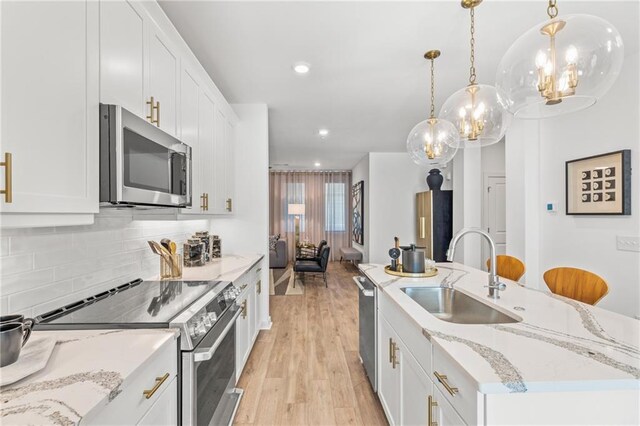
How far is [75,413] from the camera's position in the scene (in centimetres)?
68

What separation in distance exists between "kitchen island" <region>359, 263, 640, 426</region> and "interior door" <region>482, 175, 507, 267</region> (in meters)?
4.20

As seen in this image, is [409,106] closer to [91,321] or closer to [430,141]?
[430,141]

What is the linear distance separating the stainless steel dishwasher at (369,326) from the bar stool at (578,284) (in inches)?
47.1

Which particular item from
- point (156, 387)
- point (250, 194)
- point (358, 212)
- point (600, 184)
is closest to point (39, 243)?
point (156, 387)

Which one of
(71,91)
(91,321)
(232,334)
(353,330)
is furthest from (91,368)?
(353,330)

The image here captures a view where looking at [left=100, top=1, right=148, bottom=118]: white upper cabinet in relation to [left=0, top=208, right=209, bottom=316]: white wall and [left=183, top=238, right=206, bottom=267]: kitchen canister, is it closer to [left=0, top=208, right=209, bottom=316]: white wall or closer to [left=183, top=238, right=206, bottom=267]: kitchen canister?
[left=0, top=208, right=209, bottom=316]: white wall

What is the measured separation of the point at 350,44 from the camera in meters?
2.23

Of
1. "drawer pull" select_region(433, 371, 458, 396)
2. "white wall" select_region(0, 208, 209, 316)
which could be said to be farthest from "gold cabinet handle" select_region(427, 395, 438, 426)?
"white wall" select_region(0, 208, 209, 316)

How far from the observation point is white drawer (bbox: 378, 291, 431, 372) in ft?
3.97

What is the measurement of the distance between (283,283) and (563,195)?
4500 millimetres

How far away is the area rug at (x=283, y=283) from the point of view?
17.0ft

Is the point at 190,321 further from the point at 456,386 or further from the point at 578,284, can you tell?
the point at 578,284

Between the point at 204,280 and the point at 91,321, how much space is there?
81cm

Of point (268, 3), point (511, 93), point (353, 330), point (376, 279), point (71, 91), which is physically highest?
point (268, 3)
